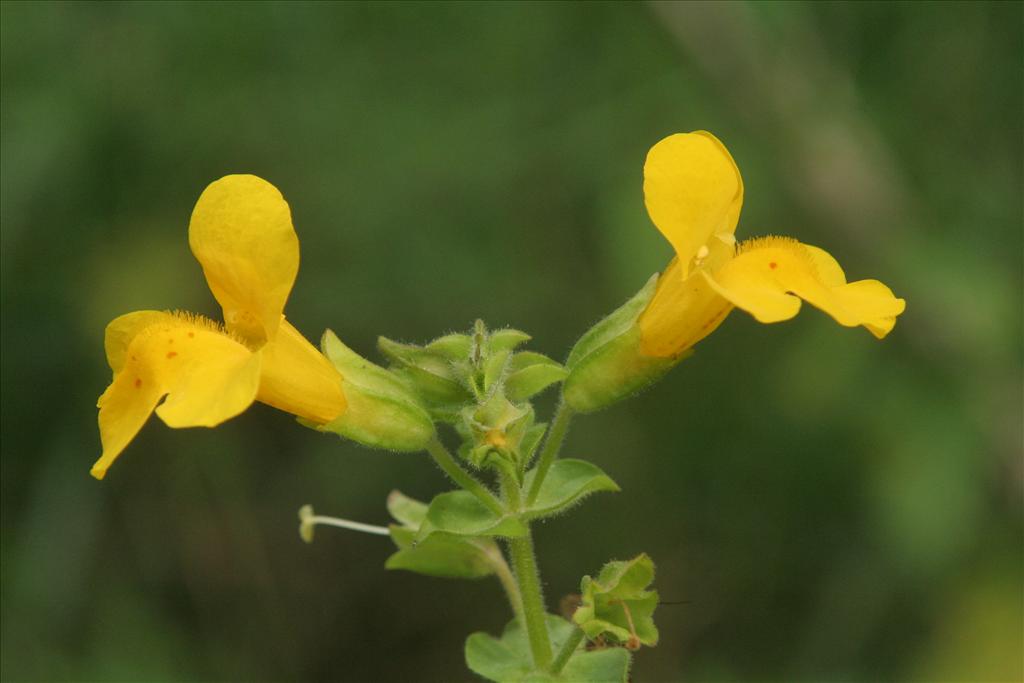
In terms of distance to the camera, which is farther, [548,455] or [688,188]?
[548,455]

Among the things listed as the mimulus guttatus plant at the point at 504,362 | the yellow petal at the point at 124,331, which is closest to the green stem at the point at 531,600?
the mimulus guttatus plant at the point at 504,362

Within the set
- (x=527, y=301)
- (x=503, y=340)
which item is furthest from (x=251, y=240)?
(x=527, y=301)

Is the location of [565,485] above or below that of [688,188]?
below

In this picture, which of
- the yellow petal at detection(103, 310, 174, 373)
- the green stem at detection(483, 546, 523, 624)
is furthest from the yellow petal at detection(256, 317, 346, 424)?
the green stem at detection(483, 546, 523, 624)

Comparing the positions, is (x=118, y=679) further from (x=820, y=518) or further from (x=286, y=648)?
(x=820, y=518)

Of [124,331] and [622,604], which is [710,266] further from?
[124,331]

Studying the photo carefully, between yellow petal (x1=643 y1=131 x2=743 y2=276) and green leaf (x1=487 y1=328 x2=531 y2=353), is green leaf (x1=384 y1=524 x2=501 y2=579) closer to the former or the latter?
green leaf (x1=487 y1=328 x2=531 y2=353)

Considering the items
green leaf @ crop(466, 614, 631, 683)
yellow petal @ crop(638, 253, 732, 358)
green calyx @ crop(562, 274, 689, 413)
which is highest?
yellow petal @ crop(638, 253, 732, 358)

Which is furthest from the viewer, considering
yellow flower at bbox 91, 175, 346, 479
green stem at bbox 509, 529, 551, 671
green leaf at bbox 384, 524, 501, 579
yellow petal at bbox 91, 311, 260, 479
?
→ green leaf at bbox 384, 524, 501, 579
